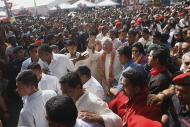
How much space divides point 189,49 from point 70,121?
4.63m

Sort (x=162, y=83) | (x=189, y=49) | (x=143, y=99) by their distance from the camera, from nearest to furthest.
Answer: (x=143, y=99) → (x=162, y=83) → (x=189, y=49)

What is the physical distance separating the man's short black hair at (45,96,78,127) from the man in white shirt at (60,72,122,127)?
1.44 feet

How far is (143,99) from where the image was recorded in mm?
3537

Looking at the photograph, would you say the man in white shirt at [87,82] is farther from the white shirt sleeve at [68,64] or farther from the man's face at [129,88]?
the white shirt sleeve at [68,64]

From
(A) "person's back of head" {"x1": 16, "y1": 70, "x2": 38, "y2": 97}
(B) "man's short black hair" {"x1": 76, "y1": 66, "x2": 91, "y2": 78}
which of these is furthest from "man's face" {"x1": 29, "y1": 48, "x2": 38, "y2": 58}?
(A) "person's back of head" {"x1": 16, "y1": 70, "x2": 38, "y2": 97}

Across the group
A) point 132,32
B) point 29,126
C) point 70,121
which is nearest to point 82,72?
point 29,126

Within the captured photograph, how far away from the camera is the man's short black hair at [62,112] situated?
2754 mm

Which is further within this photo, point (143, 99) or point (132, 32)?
point (132, 32)

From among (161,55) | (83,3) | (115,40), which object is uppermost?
(161,55)

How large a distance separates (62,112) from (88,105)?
0.80 m

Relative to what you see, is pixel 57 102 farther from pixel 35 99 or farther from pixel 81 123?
pixel 35 99

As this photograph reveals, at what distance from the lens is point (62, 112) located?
276cm

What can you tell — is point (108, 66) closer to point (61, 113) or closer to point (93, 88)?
point (93, 88)

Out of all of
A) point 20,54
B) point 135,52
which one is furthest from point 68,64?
point 20,54
